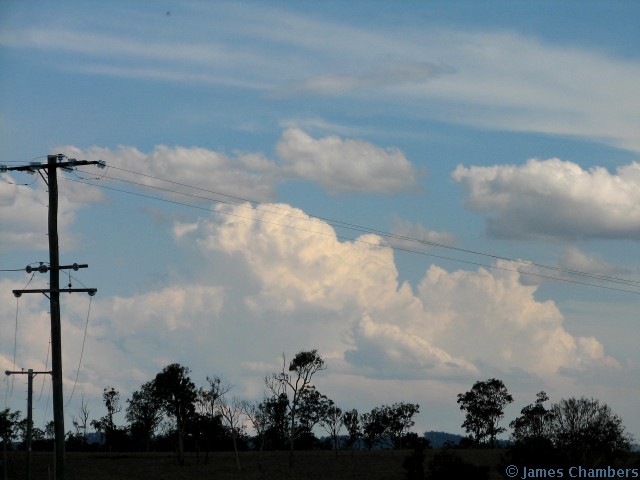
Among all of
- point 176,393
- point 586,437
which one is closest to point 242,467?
point 176,393

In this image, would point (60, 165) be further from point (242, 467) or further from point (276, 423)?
point (276, 423)

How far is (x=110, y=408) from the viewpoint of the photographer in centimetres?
17088

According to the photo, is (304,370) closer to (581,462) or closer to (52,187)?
(581,462)

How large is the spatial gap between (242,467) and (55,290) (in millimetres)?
80128

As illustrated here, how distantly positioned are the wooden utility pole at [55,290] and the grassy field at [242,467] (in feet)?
180

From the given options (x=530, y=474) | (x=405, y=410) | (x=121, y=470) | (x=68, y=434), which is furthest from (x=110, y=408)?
(x=530, y=474)

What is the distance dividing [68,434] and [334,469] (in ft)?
292

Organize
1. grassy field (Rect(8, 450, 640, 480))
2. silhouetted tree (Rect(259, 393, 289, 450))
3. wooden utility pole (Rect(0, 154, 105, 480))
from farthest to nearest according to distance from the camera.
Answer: silhouetted tree (Rect(259, 393, 289, 450)) → grassy field (Rect(8, 450, 640, 480)) → wooden utility pole (Rect(0, 154, 105, 480))

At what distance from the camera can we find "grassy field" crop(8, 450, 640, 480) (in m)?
99.0

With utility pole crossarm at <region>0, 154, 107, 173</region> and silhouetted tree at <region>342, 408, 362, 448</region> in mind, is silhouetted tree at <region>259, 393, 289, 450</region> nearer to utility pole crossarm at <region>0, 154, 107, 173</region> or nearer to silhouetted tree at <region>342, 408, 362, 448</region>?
silhouetted tree at <region>342, 408, 362, 448</region>

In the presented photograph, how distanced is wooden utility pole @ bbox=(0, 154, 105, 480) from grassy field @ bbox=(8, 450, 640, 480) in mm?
54784

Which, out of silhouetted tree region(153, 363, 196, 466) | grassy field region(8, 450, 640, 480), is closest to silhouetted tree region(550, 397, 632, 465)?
grassy field region(8, 450, 640, 480)

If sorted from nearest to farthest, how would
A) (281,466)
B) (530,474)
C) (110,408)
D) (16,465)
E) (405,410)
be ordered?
1. (530,474)
2. (16,465)
3. (281,466)
4. (405,410)
5. (110,408)

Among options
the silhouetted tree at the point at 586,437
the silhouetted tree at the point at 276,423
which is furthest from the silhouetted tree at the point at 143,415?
the silhouetted tree at the point at 586,437
